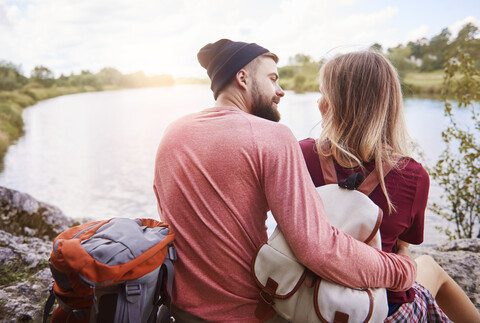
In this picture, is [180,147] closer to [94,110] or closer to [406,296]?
[406,296]

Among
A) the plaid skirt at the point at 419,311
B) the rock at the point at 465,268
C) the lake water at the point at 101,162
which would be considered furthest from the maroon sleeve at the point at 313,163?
the rock at the point at 465,268

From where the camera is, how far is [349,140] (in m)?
1.54

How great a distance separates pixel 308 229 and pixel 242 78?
0.78 m

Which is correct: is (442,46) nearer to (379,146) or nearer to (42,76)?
(379,146)

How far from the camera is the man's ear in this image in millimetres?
1556

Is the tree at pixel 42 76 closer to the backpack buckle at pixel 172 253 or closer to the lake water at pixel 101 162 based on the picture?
the lake water at pixel 101 162

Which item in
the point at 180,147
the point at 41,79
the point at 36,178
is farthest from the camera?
the point at 41,79

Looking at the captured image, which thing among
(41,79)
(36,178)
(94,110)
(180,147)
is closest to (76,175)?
(36,178)

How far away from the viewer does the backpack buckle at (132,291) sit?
1.13 metres

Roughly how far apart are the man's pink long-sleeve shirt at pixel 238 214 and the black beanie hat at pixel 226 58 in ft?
0.78

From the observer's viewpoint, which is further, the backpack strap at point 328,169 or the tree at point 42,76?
Answer: the tree at point 42,76

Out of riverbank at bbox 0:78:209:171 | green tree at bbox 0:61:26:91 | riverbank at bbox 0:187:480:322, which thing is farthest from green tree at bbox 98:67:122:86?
riverbank at bbox 0:187:480:322

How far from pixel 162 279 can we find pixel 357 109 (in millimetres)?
1093

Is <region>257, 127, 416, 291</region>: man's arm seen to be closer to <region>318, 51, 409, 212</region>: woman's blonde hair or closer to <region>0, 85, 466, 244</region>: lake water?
<region>318, 51, 409, 212</region>: woman's blonde hair
